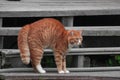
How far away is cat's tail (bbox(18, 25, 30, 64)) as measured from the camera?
555 cm

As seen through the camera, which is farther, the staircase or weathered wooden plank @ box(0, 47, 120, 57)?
weathered wooden plank @ box(0, 47, 120, 57)

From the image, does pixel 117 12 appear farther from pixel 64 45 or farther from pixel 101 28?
pixel 64 45

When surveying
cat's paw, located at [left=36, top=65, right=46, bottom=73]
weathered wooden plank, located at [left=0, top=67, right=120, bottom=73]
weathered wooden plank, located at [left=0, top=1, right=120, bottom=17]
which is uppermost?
weathered wooden plank, located at [left=0, top=1, right=120, bottom=17]

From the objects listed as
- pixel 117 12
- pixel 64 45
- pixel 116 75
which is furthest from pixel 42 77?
pixel 117 12

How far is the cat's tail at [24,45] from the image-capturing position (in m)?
5.55

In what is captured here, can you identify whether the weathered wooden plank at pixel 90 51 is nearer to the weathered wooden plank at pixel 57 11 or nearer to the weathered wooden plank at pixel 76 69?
the weathered wooden plank at pixel 76 69

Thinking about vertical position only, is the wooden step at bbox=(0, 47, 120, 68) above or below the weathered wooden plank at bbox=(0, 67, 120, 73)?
above

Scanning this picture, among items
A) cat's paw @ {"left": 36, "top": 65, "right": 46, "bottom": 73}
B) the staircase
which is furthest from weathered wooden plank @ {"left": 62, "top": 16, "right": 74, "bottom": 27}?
cat's paw @ {"left": 36, "top": 65, "right": 46, "bottom": 73}

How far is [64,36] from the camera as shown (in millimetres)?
5582

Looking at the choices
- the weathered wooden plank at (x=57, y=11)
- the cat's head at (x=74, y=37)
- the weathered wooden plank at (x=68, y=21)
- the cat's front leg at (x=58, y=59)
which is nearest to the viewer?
the cat's head at (x=74, y=37)

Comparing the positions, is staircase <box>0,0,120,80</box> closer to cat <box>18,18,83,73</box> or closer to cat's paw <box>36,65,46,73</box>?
cat's paw <box>36,65,46,73</box>

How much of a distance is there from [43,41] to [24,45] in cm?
25

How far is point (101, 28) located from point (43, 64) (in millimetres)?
958

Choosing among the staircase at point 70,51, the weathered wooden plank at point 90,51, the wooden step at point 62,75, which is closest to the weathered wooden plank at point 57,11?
the staircase at point 70,51
